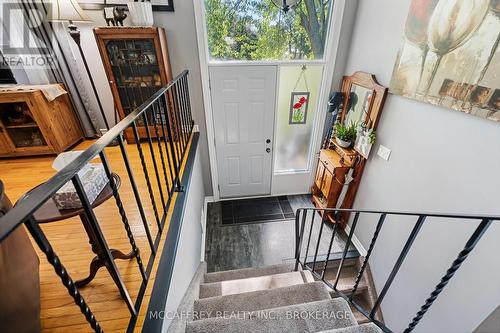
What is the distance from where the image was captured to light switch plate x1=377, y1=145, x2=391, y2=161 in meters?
2.20

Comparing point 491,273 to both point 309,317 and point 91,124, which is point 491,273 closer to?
point 309,317

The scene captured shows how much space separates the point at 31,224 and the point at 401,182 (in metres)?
2.54

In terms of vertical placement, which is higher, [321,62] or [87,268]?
[321,62]

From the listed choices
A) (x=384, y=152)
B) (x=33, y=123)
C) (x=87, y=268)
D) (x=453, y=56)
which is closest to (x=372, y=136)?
(x=384, y=152)

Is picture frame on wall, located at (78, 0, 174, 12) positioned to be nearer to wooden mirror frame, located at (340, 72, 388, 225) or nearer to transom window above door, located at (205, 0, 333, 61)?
transom window above door, located at (205, 0, 333, 61)

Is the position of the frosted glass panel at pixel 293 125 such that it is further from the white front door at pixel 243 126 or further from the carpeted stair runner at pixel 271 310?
the carpeted stair runner at pixel 271 310

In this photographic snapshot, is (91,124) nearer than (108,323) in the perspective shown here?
No

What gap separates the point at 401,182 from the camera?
2.05 metres

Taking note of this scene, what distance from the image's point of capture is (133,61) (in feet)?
7.49

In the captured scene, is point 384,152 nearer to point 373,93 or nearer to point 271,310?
point 373,93

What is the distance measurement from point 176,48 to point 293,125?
1.89 meters

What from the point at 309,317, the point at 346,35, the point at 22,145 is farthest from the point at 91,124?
the point at 346,35

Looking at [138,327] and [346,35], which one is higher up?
[346,35]

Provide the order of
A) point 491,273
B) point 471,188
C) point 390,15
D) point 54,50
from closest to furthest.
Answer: point 491,273
point 471,188
point 390,15
point 54,50
